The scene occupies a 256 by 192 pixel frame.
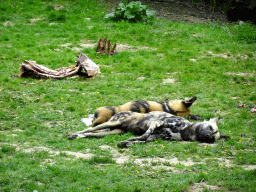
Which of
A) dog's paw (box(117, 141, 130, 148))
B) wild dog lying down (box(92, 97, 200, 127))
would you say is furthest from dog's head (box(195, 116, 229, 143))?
dog's paw (box(117, 141, 130, 148))

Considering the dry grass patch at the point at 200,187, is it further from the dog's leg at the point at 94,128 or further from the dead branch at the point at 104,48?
the dead branch at the point at 104,48

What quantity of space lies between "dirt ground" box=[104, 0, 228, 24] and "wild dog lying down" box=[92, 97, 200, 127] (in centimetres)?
1153

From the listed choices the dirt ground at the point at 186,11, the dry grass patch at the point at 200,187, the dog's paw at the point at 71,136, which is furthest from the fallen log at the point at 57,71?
the dirt ground at the point at 186,11

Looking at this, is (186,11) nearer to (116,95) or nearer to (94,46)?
(94,46)

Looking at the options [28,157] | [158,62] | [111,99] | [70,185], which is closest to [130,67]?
[158,62]

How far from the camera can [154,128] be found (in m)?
7.95

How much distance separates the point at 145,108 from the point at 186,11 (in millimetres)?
13750

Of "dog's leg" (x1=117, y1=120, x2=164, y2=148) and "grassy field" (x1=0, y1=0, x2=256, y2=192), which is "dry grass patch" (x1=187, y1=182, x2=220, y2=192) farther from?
"dog's leg" (x1=117, y1=120, x2=164, y2=148)

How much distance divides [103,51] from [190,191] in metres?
10.8

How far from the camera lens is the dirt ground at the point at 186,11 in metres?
20.2

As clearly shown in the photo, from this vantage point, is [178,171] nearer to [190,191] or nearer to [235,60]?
[190,191]

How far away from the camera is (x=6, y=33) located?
56.9 feet

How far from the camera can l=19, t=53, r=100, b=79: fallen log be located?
1257cm

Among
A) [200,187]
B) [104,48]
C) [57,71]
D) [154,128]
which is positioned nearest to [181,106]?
[154,128]
